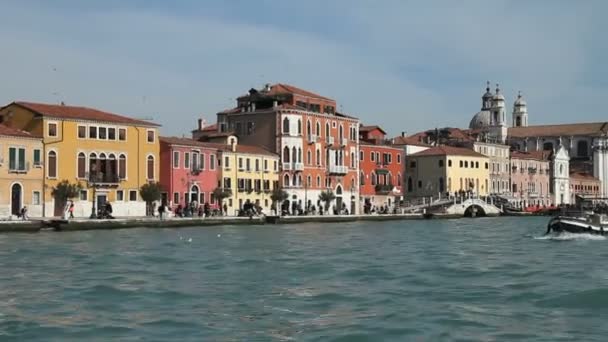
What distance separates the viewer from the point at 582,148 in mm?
98125

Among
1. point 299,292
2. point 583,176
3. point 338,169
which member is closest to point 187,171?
point 338,169

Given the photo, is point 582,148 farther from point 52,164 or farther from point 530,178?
point 52,164

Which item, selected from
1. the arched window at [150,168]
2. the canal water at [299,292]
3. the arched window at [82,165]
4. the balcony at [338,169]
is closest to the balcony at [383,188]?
the balcony at [338,169]

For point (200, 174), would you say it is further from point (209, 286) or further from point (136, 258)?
point (209, 286)

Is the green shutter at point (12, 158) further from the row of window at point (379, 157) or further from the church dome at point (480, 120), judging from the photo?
the church dome at point (480, 120)

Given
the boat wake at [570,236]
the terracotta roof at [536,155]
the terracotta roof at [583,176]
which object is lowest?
the boat wake at [570,236]

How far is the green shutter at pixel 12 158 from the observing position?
4084 centimetres

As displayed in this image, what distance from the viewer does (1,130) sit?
134ft

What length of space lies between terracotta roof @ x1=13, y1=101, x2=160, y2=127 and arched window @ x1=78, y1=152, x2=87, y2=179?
5.17 feet

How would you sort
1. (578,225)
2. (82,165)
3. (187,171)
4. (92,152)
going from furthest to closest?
(187,171) < (92,152) < (82,165) < (578,225)

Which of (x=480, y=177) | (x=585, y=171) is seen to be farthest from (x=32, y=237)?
(x=585, y=171)

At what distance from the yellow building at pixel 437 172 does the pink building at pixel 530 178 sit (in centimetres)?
1049

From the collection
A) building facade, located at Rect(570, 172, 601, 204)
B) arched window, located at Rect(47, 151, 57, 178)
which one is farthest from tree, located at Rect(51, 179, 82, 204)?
building facade, located at Rect(570, 172, 601, 204)

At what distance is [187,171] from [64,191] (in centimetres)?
866
